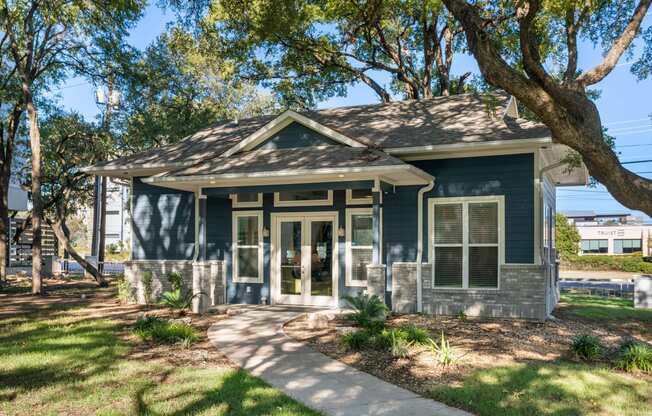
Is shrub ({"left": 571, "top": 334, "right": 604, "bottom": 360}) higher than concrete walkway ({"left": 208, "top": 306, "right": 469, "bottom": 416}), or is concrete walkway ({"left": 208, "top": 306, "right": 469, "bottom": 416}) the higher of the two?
shrub ({"left": 571, "top": 334, "right": 604, "bottom": 360})

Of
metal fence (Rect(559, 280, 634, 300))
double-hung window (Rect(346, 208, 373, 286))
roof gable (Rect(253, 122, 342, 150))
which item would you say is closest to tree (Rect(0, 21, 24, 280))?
roof gable (Rect(253, 122, 342, 150))

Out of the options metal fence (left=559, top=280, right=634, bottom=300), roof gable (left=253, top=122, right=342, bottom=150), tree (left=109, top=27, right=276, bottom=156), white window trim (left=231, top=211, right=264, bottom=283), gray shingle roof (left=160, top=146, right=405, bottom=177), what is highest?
tree (left=109, top=27, right=276, bottom=156)

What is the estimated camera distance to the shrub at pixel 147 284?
14.0m

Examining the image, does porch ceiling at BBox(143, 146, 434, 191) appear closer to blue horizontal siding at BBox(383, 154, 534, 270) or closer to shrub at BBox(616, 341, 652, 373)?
blue horizontal siding at BBox(383, 154, 534, 270)

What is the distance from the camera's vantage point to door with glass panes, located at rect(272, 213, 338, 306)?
12.8 metres

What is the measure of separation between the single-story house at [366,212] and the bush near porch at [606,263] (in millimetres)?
26100

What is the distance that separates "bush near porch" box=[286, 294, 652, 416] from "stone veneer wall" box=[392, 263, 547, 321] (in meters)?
0.45

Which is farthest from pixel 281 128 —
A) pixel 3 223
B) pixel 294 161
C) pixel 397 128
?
pixel 3 223

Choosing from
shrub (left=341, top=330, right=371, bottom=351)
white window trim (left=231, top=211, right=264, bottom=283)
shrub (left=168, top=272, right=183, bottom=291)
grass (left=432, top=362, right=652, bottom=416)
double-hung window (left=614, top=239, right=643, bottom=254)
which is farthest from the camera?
double-hung window (left=614, top=239, right=643, bottom=254)

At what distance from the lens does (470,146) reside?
11133 millimetres

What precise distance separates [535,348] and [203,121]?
19144mm

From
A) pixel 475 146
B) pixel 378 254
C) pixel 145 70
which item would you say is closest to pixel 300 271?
pixel 378 254

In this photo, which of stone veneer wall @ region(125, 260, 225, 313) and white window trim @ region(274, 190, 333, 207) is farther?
white window trim @ region(274, 190, 333, 207)

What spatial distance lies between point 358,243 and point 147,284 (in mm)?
5836
